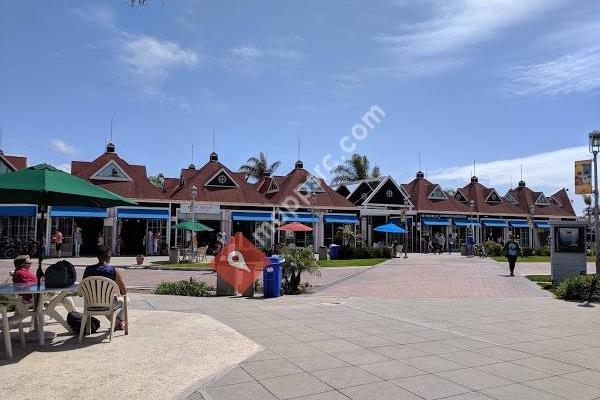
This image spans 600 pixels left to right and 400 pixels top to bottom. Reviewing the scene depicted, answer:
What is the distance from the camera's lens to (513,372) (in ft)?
19.5

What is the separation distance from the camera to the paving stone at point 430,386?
510 centimetres

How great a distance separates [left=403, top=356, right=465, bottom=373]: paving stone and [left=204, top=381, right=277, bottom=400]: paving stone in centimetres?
203

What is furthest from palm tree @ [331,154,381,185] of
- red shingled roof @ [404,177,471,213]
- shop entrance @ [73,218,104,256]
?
shop entrance @ [73,218,104,256]

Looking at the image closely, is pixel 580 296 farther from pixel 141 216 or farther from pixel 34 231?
pixel 34 231

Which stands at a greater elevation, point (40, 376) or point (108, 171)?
point (108, 171)

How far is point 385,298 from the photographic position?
42.4 feet

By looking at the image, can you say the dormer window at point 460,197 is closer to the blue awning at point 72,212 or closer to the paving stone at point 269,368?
the blue awning at point 72,212

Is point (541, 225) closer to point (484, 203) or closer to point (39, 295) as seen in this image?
point (484, 203)

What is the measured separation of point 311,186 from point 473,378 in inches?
1393

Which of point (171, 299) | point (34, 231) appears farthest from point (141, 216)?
point (171, 299)

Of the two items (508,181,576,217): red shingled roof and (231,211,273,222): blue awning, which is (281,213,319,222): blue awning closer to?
(231,211,273,222): blue awning

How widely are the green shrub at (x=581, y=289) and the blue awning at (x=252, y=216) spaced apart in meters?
25.3

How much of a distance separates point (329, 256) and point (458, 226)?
21.7 meters

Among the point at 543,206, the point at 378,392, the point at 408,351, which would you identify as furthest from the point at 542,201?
the point at 378,392
